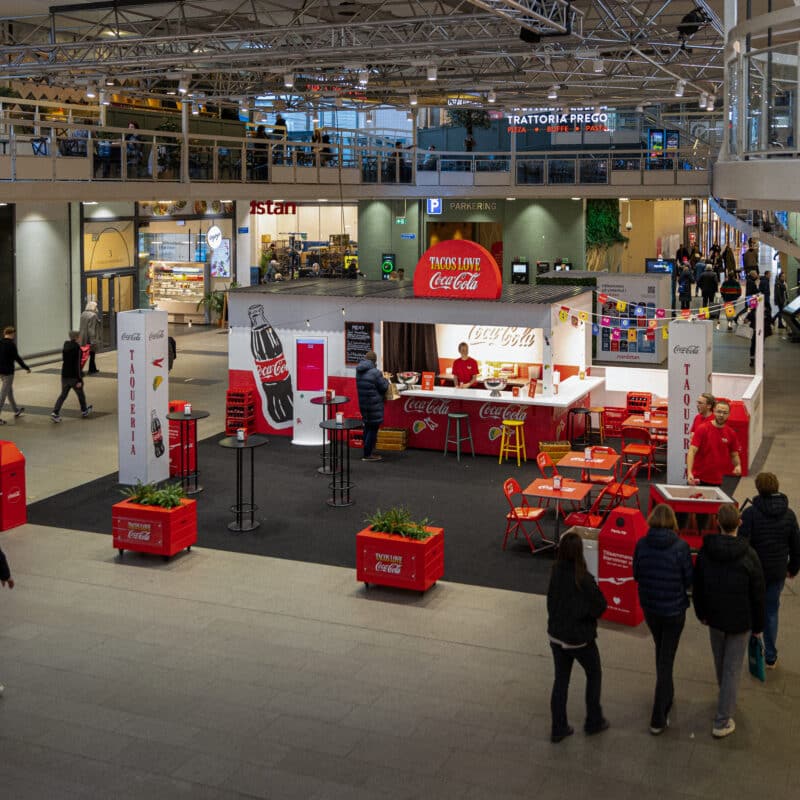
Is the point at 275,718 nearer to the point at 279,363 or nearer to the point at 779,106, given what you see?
the point at 779,106

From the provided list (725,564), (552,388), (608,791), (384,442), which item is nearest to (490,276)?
(552,388)

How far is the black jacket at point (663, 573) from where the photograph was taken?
6.88 metres

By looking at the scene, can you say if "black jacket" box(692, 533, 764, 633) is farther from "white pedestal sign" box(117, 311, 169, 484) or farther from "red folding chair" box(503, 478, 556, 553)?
"white pedestal sign" box(117, 311, 169, 484)

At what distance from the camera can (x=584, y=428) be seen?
15.7 metres

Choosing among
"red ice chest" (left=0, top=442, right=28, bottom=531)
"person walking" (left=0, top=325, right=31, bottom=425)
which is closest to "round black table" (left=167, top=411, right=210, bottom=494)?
"red ice chest" (left=0, top=442, right=28, bottom=531)

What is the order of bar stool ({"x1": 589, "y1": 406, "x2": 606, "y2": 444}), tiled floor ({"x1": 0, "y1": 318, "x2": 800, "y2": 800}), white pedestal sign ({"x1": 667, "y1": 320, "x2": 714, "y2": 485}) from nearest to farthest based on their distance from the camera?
tiled floor ({"x1": 0, "y1": 318, "x2": 800, "y2": 800}), white pedestal sign ({"x1": 667, "y1": 320, "x2": 714, "y2": 485}), bar stool ({"x1": 589, "y1": 406, "x2": 606, "y2": 444})

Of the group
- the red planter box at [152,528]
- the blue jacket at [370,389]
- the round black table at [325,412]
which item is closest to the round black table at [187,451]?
the round black table at [325,412]

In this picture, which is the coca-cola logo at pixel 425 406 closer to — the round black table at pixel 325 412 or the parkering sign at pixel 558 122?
the round black table at pixel 325 412

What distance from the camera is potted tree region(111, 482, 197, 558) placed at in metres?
10.3

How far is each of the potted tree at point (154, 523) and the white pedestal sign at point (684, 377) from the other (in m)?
5.72

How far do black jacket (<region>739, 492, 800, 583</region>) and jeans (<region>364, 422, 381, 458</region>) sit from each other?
7.37 meters

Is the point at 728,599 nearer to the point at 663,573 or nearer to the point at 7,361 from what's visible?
the point at 663,573

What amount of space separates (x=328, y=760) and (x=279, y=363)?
31.4 feet

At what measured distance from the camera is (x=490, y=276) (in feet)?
48.8
